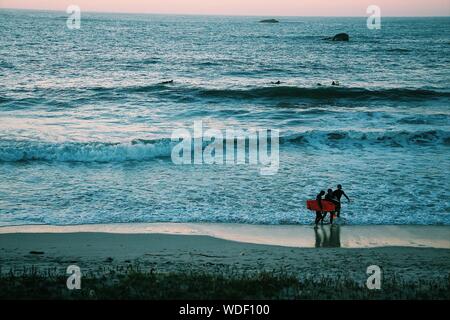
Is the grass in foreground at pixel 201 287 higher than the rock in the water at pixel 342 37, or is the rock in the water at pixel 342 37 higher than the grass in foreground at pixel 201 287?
the rock in the water at pixel 342 37

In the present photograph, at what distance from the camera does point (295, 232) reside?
41.8 ft

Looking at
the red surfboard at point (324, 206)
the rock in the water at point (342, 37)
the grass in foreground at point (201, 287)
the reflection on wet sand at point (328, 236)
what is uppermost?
the rock in the water at point (342, 37)

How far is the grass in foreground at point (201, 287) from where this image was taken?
7.83 metres

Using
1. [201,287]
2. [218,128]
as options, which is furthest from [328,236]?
[218,128]

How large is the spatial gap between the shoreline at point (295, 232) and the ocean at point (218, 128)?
1.49 feet

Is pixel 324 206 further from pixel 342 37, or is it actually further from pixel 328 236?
pixel 342 37

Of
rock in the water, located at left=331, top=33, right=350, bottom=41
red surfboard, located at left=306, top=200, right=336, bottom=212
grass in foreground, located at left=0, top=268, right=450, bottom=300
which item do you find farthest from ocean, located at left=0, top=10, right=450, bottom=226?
rock in the water, located at left=331, top=33, right=350, bottom=41

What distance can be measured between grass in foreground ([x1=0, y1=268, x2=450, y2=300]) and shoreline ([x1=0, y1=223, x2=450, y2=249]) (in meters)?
3.00

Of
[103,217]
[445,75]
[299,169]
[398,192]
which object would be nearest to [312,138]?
[299,169]

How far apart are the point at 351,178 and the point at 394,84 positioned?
24.8 metres

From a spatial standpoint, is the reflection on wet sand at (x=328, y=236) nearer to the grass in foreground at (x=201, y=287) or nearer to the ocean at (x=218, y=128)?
the ocean at (x=218, y=128)

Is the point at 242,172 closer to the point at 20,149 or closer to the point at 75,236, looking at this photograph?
the point at 75,236

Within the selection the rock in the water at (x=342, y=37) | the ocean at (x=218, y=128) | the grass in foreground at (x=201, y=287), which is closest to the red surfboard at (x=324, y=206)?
the ocean at (x=218, y=128)
